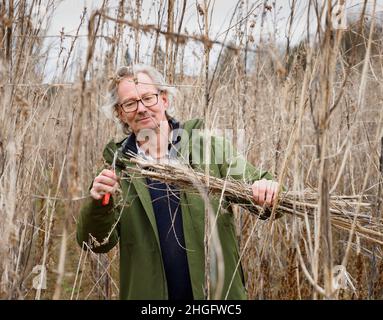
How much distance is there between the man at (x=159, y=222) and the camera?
1382 mm

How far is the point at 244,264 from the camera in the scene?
78.7 inches

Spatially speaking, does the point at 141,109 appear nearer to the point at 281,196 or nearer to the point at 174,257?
the point at 174,257

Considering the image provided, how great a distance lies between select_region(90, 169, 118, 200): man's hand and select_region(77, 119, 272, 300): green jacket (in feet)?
0.77

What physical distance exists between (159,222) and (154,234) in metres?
0.04

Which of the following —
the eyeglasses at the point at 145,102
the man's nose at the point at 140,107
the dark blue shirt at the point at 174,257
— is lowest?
the dark blue shirt at the point at 174,257

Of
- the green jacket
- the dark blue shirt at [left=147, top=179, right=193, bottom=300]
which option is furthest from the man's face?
the dark blue shirt at [left=147, top=179, right=193, bottom=300]

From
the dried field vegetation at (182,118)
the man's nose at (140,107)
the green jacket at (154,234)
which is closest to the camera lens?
the dried field vegetation at (182,118)

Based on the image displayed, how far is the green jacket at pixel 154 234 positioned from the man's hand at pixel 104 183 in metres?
0.23

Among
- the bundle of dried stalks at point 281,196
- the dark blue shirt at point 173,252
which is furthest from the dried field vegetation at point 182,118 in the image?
the dark blue shirt at point 173,252

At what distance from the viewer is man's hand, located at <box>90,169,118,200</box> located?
42.6 inches

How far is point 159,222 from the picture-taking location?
147cm

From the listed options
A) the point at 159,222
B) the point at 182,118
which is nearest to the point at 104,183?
the point at 159,222

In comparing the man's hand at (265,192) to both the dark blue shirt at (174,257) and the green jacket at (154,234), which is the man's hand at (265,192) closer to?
the green jacket at (154,234)
